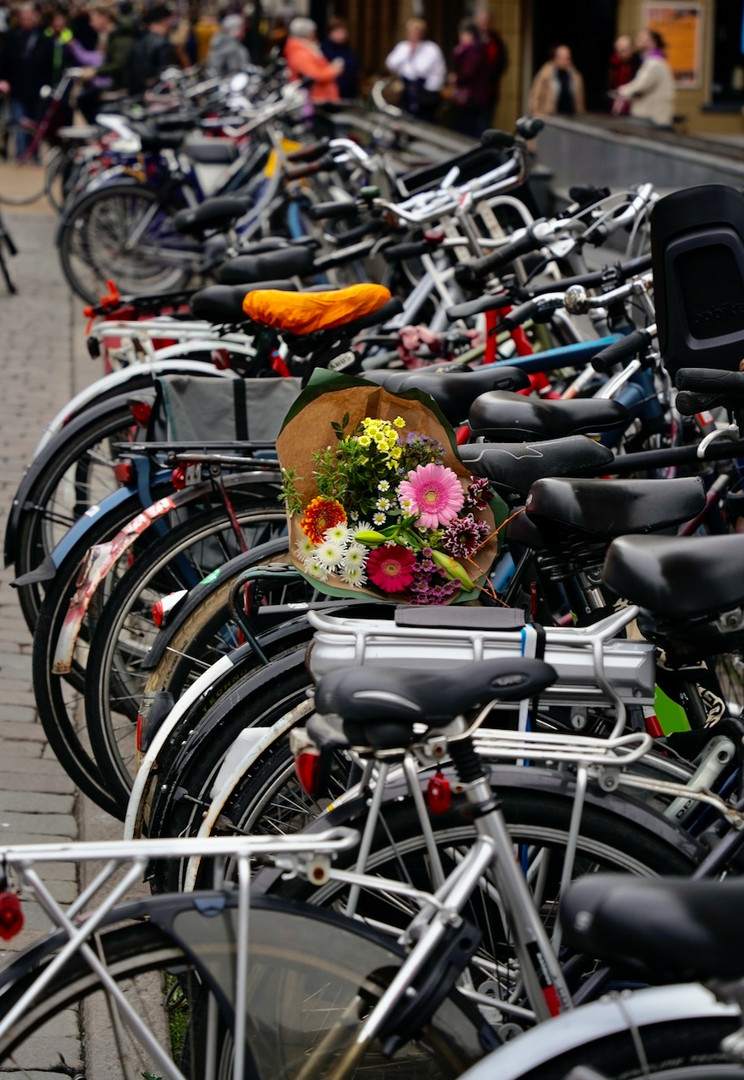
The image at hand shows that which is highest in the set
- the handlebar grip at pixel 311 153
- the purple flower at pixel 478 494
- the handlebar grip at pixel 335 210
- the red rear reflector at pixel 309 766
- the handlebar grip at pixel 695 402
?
the handlebar grip at pixel 695 402

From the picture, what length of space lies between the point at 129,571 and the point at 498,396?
3.99 ft

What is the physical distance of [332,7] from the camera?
1378 inches

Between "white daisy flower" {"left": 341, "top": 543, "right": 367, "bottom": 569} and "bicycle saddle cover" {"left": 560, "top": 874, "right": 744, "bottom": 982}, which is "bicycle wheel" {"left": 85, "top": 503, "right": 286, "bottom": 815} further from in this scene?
"bicycle saddle cover" {"left": 560, "top": 874, "right": 744, "bottom": 982}

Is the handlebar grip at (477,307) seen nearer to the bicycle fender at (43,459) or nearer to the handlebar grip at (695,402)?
the bicycle fender at (43,459)

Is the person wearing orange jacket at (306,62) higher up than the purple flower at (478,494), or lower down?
lower down

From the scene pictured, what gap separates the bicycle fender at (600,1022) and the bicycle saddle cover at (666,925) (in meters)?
0.04

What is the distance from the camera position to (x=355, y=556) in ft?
10.1

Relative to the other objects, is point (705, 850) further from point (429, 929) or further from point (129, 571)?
point (129, 571)

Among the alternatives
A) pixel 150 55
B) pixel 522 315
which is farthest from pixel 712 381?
pixel 150 55

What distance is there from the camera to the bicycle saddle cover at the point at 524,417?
3309 millimetres

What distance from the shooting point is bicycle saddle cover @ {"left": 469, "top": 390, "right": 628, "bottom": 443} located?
3309 mm

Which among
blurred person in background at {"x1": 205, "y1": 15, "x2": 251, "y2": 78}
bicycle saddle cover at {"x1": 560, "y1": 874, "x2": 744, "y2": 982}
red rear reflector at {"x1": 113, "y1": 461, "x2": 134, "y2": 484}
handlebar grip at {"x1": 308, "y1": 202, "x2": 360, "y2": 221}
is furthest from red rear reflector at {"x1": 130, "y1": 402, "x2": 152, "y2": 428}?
blurred person in background at {"x1": 205, "y1": 15, "x2": 251, "y2": 78}

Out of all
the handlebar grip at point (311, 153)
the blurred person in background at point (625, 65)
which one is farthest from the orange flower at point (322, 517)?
the blurred person in background at point (625, 65)

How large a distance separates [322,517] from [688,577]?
1.01 meters
